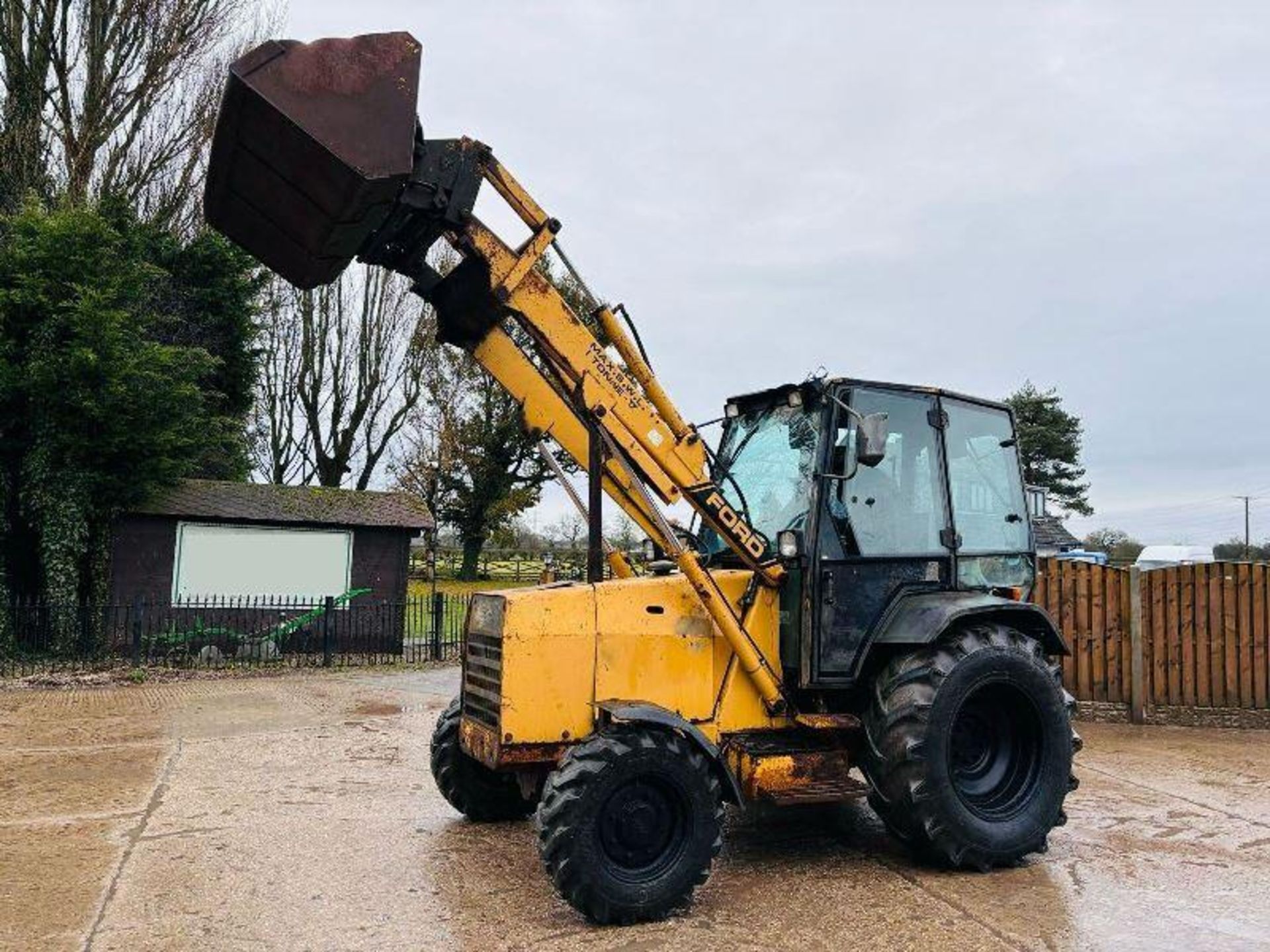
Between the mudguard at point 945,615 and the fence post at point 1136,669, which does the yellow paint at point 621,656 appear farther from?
the fence post at point 1136,669

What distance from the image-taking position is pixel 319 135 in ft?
13.5

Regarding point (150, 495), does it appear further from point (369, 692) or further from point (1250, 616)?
point (1250, 616)

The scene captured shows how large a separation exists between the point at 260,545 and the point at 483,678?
12.9 metres

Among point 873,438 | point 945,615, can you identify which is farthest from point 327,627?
point 873,438

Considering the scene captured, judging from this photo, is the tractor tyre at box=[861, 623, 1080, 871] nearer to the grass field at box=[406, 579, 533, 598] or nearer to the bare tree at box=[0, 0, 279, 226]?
the bare tree at box=[0, 0, 279, 226]

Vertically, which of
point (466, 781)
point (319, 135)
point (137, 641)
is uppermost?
point (319, 135)

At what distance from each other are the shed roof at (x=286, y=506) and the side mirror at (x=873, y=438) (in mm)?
12997

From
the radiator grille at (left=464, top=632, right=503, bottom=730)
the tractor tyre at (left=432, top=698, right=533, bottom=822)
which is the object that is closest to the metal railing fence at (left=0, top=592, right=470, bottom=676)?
the tractor tyre at (left=432, top=698, right=533, bottom=822)

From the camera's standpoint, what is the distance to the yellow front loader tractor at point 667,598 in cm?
429

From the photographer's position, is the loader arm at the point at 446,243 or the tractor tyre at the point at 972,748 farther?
the tractor tyre at the point at 972,748

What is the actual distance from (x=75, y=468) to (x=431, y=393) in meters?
18.9

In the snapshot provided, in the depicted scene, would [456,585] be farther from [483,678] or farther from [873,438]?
[873,438]

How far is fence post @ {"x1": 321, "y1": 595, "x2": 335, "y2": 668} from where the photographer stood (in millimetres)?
15297

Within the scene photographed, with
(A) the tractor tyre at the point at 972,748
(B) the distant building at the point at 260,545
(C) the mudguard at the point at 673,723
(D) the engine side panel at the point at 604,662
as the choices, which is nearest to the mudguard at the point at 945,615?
(A) the tractor tyre at the point at 972,748
